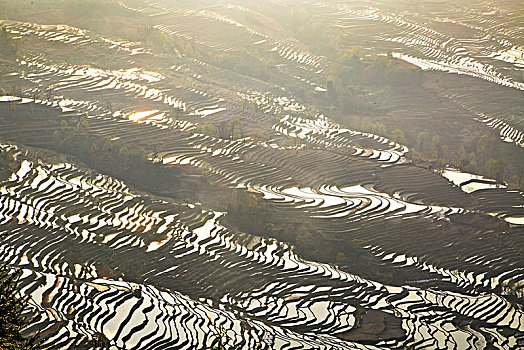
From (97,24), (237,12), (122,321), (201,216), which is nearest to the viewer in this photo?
(122,321)

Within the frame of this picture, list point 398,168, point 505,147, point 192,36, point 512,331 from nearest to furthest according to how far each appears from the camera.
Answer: point 512,331, point 398,168, point 505,147, point 192,36

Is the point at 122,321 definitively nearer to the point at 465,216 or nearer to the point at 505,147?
the point at 465,216

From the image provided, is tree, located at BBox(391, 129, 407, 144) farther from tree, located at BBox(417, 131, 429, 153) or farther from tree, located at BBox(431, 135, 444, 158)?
tree, located at BBox(431, 135, 444, 158)

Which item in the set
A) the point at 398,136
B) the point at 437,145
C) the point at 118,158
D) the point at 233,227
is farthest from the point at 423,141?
the point at 118,158

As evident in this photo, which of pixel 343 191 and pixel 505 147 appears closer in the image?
pixel 343 191

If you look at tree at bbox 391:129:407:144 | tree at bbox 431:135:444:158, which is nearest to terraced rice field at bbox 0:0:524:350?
tree at bbox 391:129:407:144

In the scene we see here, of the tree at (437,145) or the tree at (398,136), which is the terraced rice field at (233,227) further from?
the tree at (437,145)

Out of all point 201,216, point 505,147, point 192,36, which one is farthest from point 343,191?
point 192,36

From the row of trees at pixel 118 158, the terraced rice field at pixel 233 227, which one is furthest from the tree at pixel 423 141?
the row of trees at pixel 118 158

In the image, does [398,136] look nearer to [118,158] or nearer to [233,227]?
[233,227]

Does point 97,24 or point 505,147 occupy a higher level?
point 97,24
